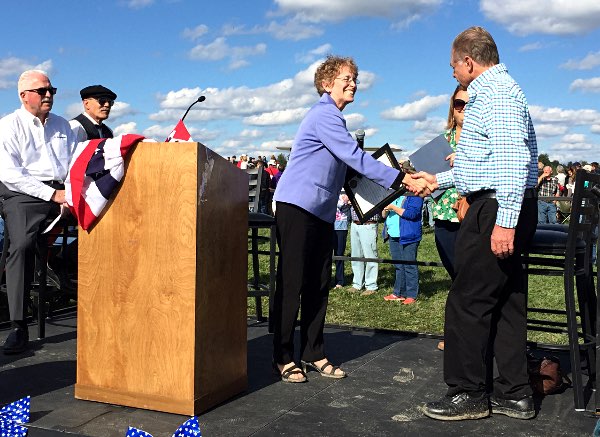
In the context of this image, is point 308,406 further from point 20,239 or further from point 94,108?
point 94,108

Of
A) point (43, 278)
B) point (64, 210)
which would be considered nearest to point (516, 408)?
point (64, 210)

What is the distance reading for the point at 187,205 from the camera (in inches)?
144

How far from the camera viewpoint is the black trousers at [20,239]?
17.5ft

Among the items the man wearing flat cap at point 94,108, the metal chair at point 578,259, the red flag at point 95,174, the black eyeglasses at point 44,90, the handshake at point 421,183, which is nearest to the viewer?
the red flag at point 95,174

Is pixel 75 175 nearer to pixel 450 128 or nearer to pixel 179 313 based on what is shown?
pixel 179 313

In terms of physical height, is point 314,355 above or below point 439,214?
below

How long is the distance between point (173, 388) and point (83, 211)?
1050mm

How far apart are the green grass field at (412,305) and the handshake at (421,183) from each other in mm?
2474

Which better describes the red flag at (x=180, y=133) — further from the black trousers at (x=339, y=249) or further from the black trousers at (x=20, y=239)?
the black trousers at (x=339, y=249)

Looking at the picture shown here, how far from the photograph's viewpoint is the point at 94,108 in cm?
685

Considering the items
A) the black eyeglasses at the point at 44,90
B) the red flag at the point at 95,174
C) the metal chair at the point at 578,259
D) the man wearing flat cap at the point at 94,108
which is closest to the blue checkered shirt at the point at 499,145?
the metal chair at the point at 578,259

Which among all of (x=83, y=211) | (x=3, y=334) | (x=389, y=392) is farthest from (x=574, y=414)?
(x=3, y=334)

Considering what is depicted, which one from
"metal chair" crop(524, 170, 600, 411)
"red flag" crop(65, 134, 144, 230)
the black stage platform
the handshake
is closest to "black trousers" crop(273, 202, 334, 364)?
the black stage platform

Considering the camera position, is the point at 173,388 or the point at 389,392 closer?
the point at 173,388
